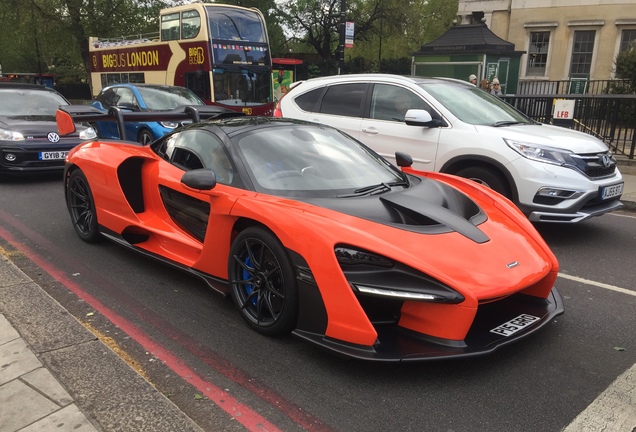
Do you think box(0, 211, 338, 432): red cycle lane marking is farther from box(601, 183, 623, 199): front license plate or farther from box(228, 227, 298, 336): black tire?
box(601, 183, 623, 199): front license plate

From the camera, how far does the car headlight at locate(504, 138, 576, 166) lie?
5.57 m

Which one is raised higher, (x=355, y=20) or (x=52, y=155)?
(x=355, y=20)

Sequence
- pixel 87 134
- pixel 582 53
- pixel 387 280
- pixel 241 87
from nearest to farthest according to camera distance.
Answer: pixel 387 280 < pixel 87 134 < pixel 241 87 < pixel 582 53

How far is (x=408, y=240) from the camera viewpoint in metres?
2.97

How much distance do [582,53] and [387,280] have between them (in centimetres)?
2591

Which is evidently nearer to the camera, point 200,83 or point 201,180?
point 201,180

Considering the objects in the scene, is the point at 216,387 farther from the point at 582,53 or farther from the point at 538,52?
the point at 538,52

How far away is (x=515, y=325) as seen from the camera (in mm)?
3000

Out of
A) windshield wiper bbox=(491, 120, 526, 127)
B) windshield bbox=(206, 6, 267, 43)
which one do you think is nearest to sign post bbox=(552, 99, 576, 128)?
windshield wiper bbox=(491, 120, 526, 127)

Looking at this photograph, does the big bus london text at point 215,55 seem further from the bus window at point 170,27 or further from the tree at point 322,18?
the tree at point 322,18

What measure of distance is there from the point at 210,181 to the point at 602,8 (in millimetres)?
25454

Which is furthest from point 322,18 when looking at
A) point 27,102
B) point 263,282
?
point 263,282

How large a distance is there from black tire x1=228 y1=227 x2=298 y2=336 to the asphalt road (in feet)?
0.48

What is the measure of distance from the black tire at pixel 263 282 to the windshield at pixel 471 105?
3772 mm
